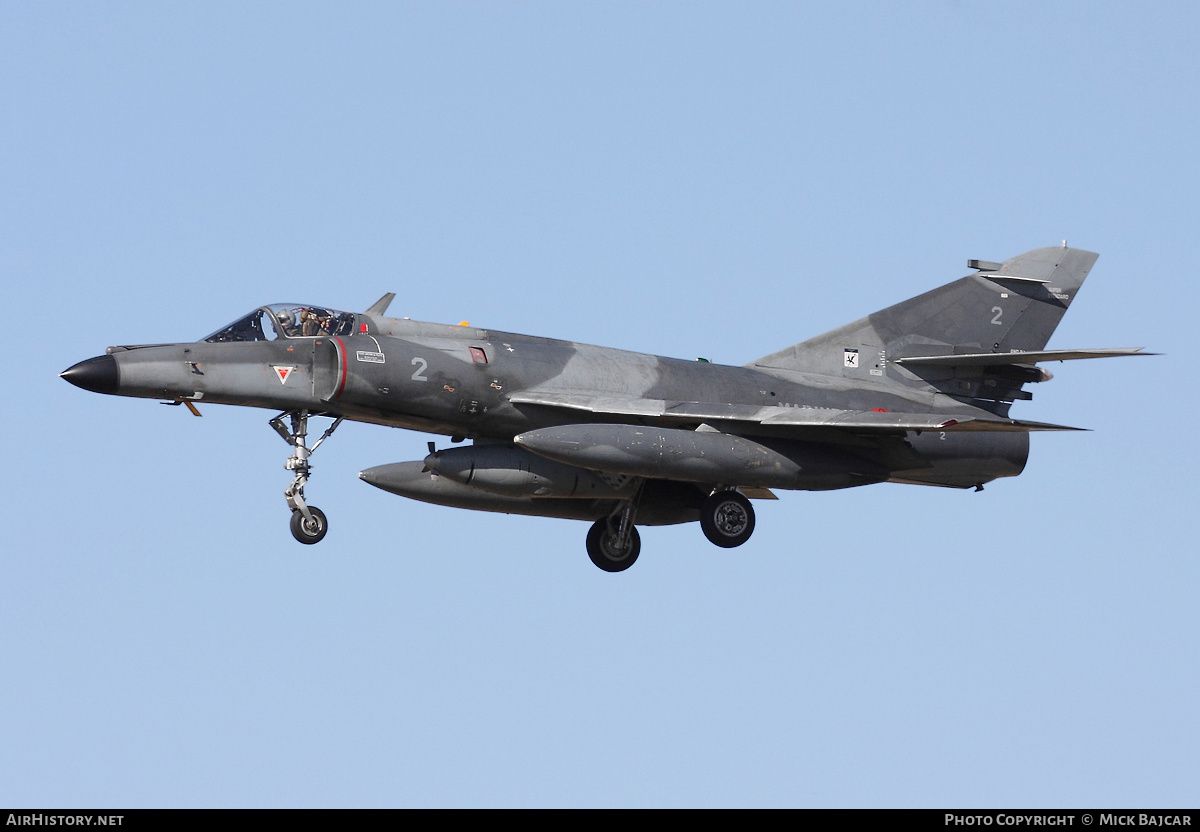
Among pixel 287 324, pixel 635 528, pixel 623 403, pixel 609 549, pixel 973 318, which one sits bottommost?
pixel 609 549

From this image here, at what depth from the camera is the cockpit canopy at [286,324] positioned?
20281 millimetres

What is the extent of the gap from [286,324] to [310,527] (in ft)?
8.68

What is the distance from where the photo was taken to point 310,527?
1969cm

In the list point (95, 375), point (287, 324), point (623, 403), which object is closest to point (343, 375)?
point (287, 324)

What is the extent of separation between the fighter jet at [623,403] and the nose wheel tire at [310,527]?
2cm

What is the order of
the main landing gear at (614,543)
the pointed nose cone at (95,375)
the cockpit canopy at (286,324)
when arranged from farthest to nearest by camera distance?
the main landing gear at (614,543) < the cockpit canopy at (286,324) < the pointed nose cone at (95,375)

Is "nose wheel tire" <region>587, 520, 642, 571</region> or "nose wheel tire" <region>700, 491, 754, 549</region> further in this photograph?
"nose wheel tire" <region>587, 520, 642, 571</region>

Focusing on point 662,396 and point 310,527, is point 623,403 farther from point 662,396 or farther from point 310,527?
point 310,527

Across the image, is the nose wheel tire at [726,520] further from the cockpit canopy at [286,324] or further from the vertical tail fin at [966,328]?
the cockpit canopy at [286,324]

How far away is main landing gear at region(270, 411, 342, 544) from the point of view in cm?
1967

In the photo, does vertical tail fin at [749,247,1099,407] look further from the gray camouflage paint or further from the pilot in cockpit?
the pilot in cockpit

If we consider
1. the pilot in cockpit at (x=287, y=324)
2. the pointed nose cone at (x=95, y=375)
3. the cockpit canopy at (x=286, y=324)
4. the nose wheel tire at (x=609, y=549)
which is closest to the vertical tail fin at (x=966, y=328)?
the nose wheel tire at (x=609, y=549)

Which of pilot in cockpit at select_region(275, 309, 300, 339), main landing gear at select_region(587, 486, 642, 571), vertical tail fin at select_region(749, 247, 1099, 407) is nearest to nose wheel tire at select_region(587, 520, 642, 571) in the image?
main landing gear at select_region(587, 486, 642, 571)
